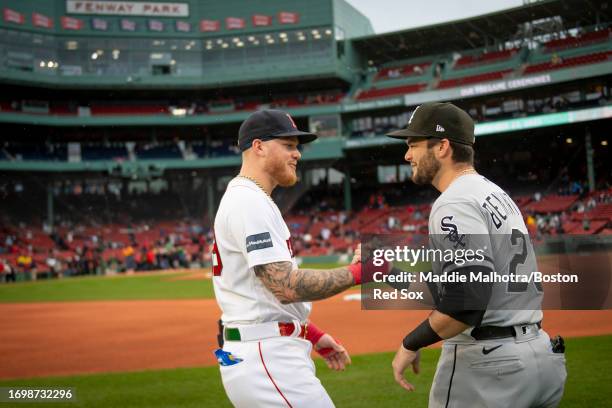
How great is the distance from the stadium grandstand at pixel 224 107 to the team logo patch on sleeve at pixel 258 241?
983 inches

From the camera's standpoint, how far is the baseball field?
643cm

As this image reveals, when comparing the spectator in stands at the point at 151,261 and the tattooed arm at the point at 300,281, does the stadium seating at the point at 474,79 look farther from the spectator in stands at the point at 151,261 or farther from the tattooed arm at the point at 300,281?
the tattooed arm at the point at 300,281

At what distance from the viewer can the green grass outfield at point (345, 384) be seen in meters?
5.94

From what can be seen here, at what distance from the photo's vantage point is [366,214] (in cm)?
3594

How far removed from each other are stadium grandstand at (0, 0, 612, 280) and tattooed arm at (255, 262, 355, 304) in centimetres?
2489

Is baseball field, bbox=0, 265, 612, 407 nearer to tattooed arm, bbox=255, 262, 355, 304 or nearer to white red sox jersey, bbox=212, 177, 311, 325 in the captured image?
white red sox jersey, bbox=212, 177, 311, 325

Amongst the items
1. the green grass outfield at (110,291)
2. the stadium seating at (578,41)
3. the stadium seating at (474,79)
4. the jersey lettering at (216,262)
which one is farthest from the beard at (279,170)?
the stadium seating at (474,79)

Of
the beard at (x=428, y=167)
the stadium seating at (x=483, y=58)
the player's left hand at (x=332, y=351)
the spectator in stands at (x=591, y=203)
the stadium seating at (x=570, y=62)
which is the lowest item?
the player's left hand at (x=332, y=351)

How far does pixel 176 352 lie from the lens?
962 cm

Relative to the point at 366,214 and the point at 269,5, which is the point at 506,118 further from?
the point at 269,5

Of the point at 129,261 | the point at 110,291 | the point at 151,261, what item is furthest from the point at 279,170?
the point at 129,261

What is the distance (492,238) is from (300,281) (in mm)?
872

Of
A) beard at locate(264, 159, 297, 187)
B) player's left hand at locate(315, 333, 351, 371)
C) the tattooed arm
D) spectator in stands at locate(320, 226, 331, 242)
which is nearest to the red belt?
the tattooed arm

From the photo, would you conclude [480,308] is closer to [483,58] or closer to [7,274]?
[7,274]
